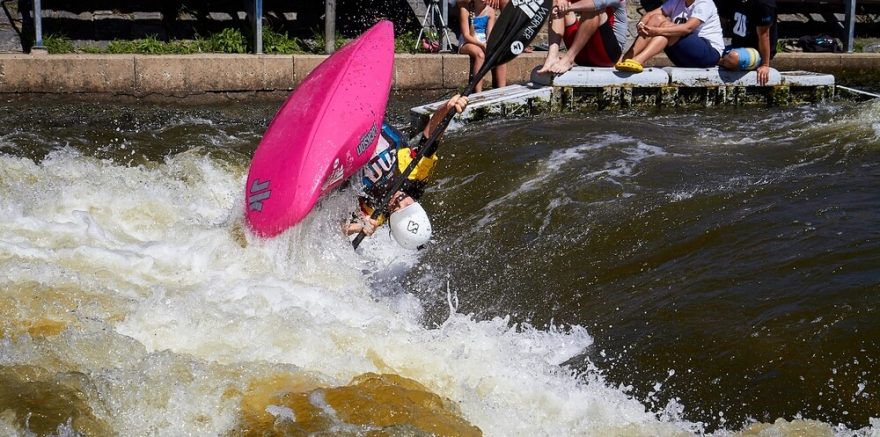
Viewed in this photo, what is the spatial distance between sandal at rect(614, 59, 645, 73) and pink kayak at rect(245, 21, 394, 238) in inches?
112

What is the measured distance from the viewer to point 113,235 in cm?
522

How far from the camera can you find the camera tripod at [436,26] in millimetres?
9898

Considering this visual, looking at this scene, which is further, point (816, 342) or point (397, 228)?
point (397, 228)

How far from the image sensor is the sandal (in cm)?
792

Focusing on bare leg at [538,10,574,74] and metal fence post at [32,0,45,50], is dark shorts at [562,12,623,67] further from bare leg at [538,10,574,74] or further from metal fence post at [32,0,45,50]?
metal fence post at [32,0,45,50]

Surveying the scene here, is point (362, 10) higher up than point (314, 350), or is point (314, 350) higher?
point (362, 10)

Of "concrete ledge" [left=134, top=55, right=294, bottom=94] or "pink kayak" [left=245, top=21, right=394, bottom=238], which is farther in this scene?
"concrete ledge" [left=134, top=55, right=294, bottom=94]

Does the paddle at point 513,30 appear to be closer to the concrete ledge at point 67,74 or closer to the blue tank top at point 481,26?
the blue tank top at point 481,26

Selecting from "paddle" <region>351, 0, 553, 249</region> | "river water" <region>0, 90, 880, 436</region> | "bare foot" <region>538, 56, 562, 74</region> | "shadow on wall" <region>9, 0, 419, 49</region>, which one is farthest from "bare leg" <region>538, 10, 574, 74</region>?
"shadow on wall" <region>9, 0, 419, 49</region>

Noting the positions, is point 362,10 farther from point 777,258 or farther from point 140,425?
point 140,425

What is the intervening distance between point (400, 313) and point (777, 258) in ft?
5.48

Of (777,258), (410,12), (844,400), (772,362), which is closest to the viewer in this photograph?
(844,400)

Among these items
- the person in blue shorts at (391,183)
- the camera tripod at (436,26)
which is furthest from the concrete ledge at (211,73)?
the person in blue shorts at (391,183)

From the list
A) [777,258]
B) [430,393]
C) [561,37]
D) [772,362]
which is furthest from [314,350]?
[561,37]
